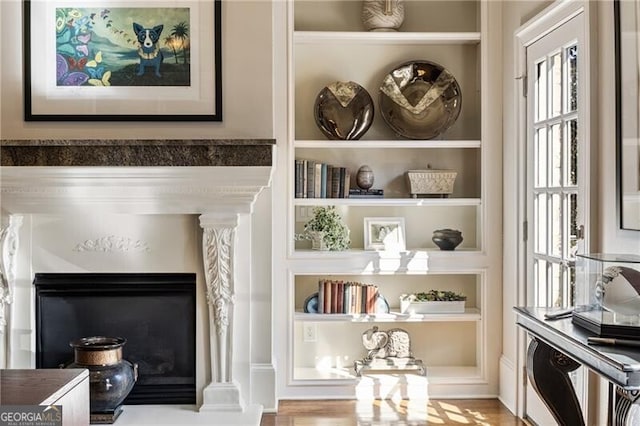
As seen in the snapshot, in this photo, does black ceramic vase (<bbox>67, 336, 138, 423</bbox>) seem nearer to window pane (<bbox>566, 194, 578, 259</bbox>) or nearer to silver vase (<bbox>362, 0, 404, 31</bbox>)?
window pane (<bbox>566, 194, 578, 259</bbox>)

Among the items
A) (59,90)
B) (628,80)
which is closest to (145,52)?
(59,90)

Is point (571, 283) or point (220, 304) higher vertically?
point (571, 283)

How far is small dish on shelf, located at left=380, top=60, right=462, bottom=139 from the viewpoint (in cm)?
406

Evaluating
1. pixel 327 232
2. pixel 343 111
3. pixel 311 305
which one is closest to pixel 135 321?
pixel 311 305

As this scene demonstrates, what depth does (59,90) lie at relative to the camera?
352 cm

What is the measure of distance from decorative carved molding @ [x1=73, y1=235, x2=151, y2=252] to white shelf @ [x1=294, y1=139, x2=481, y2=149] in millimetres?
1079

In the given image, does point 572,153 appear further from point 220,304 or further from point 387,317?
point 220,304

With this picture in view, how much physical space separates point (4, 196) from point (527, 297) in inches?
109

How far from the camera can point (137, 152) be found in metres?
3.33

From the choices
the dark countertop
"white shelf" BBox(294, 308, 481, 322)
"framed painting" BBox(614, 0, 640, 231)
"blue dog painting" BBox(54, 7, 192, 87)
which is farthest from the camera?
Result: "white shelf" BBox(294, 308, 481, 322)

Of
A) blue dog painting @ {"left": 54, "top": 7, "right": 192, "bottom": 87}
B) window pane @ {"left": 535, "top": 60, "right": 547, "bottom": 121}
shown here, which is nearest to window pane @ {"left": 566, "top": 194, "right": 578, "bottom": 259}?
window pane @ {"left": 535, "top": 60, "right": 547, "bottom": 121}

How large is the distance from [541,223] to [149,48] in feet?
7.33

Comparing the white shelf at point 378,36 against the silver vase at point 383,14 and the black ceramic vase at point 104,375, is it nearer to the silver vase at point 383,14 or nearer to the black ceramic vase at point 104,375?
the silver vase at point 383,14

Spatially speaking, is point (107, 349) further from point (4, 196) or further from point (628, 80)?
point (628, 80)
